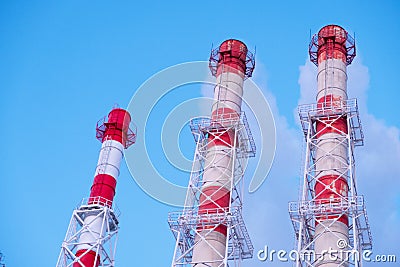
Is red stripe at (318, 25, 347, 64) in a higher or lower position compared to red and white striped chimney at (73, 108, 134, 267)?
higher

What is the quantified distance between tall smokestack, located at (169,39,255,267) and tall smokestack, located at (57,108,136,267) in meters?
5.98

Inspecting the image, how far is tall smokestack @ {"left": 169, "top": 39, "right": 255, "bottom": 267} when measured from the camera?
53.3 metres

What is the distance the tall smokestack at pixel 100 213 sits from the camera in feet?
179

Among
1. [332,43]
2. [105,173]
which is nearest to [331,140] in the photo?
[332,43]

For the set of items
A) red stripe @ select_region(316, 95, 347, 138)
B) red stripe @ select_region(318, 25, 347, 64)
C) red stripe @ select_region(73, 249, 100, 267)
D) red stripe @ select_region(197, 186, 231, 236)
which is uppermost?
red stripe @ select_region(318, 25, 347, 64)

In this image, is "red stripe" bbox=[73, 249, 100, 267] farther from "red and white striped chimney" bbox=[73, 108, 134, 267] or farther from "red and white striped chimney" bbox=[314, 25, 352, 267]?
"red and white striped chimney" bbox=[314, 25, 352, 267]

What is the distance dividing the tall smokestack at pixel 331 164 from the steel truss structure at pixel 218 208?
4.98 m

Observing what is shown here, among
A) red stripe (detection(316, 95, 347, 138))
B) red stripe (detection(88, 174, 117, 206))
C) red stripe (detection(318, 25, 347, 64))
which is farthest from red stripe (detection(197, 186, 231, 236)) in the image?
red stripe (detection(318, 25, 347, 64))

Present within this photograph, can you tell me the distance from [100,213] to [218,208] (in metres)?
9.97

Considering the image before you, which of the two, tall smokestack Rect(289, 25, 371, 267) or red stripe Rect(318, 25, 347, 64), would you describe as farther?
red stripe Rect(318, 25, 347, 64)

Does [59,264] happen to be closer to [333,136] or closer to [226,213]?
[226,213]

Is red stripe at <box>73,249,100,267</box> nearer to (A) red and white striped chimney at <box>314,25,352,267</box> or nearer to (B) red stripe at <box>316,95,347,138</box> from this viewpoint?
(A) red and white striped chimney at <box>314,25,352,267</box>

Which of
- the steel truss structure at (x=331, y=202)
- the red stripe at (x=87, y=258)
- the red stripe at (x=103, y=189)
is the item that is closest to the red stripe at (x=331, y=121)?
the steel truss structure at (x=331, y=202)

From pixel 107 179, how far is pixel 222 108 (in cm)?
1232
